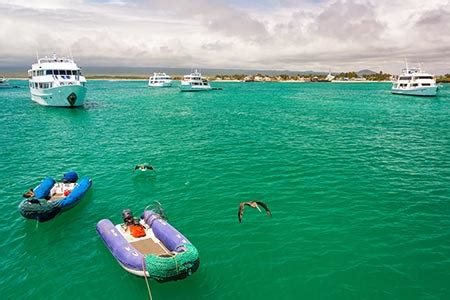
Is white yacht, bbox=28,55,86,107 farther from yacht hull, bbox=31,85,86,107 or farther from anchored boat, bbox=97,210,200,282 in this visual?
anchored boat, bbox=97,210,200,282

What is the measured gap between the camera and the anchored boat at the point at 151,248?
13.4 metres

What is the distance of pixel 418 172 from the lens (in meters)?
27.1

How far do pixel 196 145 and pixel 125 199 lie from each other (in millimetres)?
15399

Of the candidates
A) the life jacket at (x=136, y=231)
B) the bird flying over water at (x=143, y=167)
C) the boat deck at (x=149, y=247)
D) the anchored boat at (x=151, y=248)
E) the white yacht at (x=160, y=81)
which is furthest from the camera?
the white yacht at (x=160, y=81)

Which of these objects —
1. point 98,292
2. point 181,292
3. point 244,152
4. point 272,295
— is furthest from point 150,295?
point 244,152

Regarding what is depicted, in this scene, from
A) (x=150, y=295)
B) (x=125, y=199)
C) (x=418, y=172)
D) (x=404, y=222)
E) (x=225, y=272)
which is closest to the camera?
(x=150, y=295)

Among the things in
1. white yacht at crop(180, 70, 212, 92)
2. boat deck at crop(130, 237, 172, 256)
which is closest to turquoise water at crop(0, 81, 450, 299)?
boat deck at crop(130, 237, 172, 256)

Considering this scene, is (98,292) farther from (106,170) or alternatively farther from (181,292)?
(106,170)

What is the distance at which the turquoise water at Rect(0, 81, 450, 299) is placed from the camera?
1447 centimetres

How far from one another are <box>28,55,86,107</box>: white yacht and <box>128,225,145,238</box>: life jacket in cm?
5251

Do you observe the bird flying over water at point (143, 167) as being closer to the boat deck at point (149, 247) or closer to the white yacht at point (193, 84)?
the boat deck at point (149, 247)

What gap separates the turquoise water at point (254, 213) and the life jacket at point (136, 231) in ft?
5.07

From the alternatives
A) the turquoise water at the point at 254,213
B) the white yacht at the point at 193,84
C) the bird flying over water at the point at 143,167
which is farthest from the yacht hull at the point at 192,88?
the bird flying over water at the point at 143,167

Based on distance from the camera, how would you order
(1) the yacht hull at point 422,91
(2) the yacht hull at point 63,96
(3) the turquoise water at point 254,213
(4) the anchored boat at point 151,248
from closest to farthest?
(4) the anchored boat at point 151,248 < (3) the turquoise water at point 254,213 < (2) the yacht hull at point 63,96 < (1) the yacht hull at point 422,91
